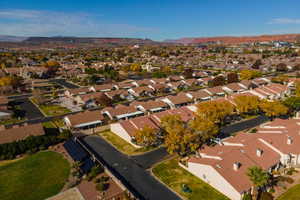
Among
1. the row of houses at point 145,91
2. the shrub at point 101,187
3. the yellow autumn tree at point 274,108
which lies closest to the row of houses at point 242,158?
the yellow autumn tree at point 274,108

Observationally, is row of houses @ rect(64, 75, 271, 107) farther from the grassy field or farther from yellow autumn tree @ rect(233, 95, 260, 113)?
the grassy field

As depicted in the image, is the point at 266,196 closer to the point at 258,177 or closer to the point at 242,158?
the point at 258,177

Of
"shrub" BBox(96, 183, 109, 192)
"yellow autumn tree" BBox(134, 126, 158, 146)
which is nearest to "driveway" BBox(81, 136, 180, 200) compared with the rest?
"shrub" BBox(96, 183, 109, 192)

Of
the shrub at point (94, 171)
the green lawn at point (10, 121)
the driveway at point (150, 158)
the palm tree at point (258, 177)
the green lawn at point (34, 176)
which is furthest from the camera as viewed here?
the green lawn at point (10, 121)

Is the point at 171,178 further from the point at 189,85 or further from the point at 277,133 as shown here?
the point at 189,85

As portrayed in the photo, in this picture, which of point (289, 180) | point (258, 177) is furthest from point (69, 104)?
point (289, 180)

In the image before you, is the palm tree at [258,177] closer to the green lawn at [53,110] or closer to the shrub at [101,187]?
the shrub at [101,187]
